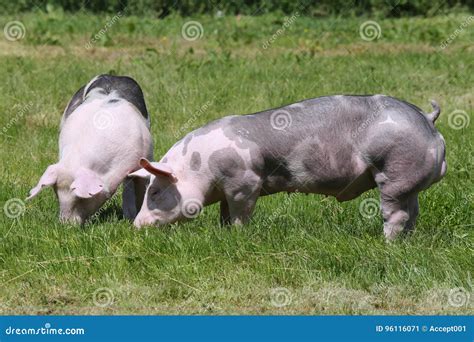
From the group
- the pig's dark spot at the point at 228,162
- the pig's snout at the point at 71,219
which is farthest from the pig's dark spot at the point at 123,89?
the pig's dark spot at the point at 228,162

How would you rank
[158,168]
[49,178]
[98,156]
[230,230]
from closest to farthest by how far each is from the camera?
[158,168] < [230,230] < [49,178] < [98,156]

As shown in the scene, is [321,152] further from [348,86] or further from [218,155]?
[348,86]

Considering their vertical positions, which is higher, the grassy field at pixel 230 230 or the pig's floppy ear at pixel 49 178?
the pig's floppy ear at pixel 49 178

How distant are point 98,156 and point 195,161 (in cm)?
77

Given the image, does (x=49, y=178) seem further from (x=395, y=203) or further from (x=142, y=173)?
(x=395, y=203)

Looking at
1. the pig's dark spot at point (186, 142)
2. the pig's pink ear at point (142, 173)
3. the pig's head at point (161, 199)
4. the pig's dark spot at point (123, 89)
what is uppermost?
the pig's dark spot at point (186, 142)

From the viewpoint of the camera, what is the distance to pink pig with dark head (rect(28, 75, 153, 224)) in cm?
715

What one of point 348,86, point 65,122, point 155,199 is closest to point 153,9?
point 348,86

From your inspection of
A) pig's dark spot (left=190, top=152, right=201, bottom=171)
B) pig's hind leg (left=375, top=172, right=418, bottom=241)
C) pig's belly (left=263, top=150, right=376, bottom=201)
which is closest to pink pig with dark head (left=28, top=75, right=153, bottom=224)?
pig's dark spot (left=190, top=152, right=201, bottom=171)

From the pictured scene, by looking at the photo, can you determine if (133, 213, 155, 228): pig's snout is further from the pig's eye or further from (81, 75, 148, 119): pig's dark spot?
(81, 75, 148, 119): pig's dark spot

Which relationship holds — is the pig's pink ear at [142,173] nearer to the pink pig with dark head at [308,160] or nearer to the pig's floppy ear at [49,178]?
the pink pig with dark head at [308,160]

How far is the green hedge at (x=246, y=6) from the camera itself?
60.5ft

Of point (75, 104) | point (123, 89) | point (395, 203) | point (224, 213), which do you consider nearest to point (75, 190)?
point (224, 213)

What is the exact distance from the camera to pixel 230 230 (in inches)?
271
